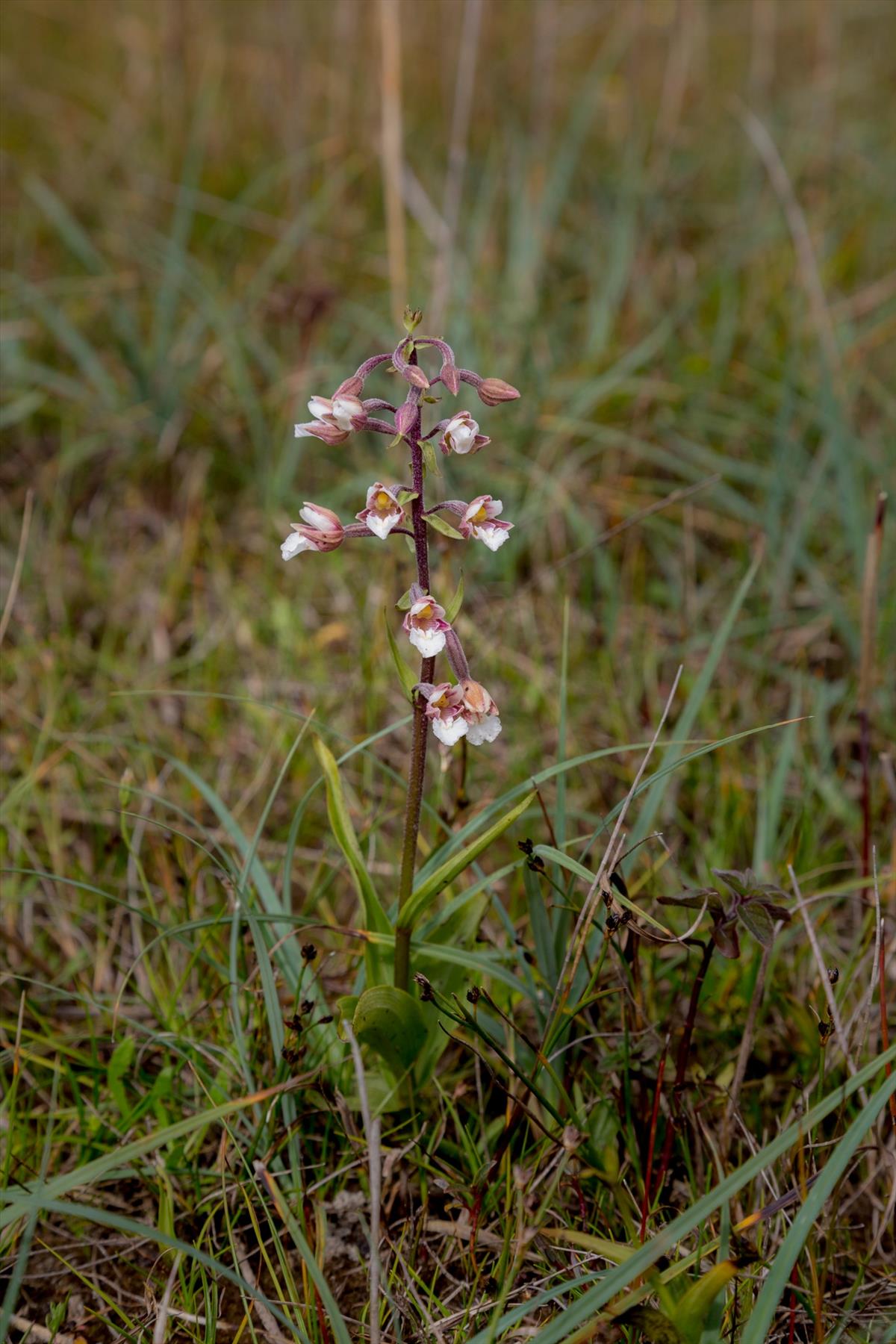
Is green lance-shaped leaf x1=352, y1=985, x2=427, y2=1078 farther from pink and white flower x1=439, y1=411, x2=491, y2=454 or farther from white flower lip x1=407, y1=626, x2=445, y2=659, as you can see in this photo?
pink and white flower x1=439, y1=411, x2=491, y2=454

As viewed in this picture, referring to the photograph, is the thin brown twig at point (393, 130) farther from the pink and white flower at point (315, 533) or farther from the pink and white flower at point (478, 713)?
the pink and white flower at point (478, 713)

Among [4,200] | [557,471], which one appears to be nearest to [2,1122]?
[557,471]

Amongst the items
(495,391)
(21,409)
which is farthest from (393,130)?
(495,391)

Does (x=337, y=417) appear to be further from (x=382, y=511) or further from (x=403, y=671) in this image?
(x=403, y=671)

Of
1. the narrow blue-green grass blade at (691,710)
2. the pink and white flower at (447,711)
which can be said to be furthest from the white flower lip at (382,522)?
the narrow blue-green grass blade at (691,710)

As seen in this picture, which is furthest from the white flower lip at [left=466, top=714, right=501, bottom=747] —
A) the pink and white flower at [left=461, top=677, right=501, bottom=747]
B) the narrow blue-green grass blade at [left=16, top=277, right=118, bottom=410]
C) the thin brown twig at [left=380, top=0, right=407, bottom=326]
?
the narrow blue-green grass blade at [left=16, top=277, right=118, bottom=410]

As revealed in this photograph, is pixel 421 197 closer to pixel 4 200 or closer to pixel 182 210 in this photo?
pixel 182 210

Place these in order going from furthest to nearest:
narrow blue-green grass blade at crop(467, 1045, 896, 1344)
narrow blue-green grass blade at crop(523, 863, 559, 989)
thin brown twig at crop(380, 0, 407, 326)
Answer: thin brown twig at crop(380, 0, 407, 326), narrow blue-green grass blade at crop(523, 863, 559, 989), narrow blue-green grass blade at crop(467, 1045, 896, 1344)
